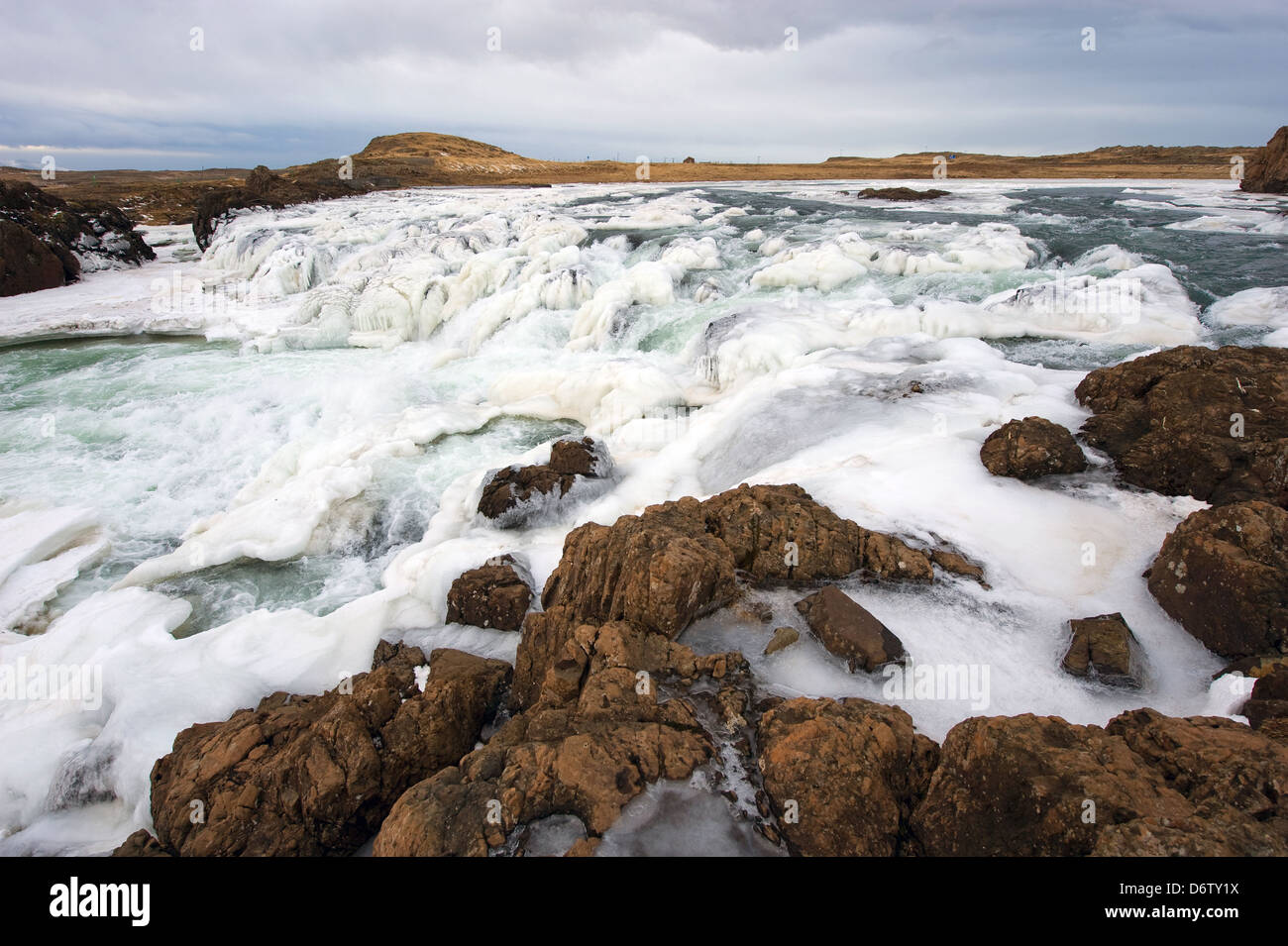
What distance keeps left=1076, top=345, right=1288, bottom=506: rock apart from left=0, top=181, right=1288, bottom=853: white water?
481mm

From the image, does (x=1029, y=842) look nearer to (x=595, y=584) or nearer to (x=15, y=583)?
(x=595, y=584)

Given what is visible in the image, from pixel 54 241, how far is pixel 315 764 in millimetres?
30993

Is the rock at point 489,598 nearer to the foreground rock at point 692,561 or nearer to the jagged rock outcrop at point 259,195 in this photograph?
the foreground rock at point 692,561

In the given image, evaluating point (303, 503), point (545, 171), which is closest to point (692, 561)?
point (303, 503)

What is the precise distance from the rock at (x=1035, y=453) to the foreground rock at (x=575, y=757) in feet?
14.5

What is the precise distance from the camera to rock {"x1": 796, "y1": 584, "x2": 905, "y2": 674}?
4.72 metres

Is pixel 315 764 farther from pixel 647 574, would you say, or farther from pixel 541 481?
pixel 541 481

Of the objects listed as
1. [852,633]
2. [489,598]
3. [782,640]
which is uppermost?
[852,633]

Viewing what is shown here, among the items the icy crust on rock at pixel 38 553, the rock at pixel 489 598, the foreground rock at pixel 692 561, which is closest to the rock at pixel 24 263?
the icy crust on rock at pixel 38 553

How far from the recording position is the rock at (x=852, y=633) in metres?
4.72

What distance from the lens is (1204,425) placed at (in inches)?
262

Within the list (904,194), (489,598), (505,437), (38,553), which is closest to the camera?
(489,598)

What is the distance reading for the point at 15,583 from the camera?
829 cm

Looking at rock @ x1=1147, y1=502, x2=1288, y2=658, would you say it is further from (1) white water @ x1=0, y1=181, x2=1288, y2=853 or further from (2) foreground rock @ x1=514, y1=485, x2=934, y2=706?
(2) foreground rock @ x1=514, y1=485, x2=934, y2=706
